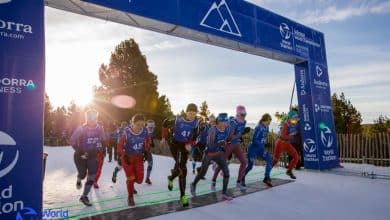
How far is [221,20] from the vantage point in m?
8.66

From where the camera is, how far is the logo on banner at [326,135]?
455 inches

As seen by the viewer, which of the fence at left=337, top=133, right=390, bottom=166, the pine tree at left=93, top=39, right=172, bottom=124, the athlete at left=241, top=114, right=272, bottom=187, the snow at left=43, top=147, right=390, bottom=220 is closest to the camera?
Answer: the snow at left=43, top=147, right=390, bottom=220

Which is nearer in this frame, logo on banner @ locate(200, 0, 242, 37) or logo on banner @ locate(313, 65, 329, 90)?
logo on banner @ locate(200, 0, 242, 37)

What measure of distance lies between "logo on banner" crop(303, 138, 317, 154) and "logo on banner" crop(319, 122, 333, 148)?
389mm

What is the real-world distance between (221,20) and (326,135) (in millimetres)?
6497

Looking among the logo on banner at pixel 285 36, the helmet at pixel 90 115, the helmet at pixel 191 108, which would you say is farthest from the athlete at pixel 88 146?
the logo on banner at pixel 285 36

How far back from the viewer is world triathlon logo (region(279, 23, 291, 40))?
1085 centimetres

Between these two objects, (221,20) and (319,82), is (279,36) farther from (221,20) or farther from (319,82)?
(221,20)

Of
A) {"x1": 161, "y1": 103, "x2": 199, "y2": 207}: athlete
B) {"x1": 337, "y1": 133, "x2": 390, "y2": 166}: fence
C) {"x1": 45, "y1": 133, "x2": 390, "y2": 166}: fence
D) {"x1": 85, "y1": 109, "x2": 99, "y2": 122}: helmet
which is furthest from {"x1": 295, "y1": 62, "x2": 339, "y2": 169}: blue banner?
{"x1": 85, "y1": 109, "x2": 99, "y2": 122}: helmet

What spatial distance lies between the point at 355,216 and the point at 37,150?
530 cm

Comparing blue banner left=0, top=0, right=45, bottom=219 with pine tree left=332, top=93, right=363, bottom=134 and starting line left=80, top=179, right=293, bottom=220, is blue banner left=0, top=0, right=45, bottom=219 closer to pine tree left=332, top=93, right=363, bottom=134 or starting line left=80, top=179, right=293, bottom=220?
starting line left=80, top=179, right=293, bottom=220

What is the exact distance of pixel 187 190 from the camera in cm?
763

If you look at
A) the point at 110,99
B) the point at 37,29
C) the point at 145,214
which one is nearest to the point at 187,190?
the point at 145,214

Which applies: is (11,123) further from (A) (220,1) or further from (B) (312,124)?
(B) (312,124)
